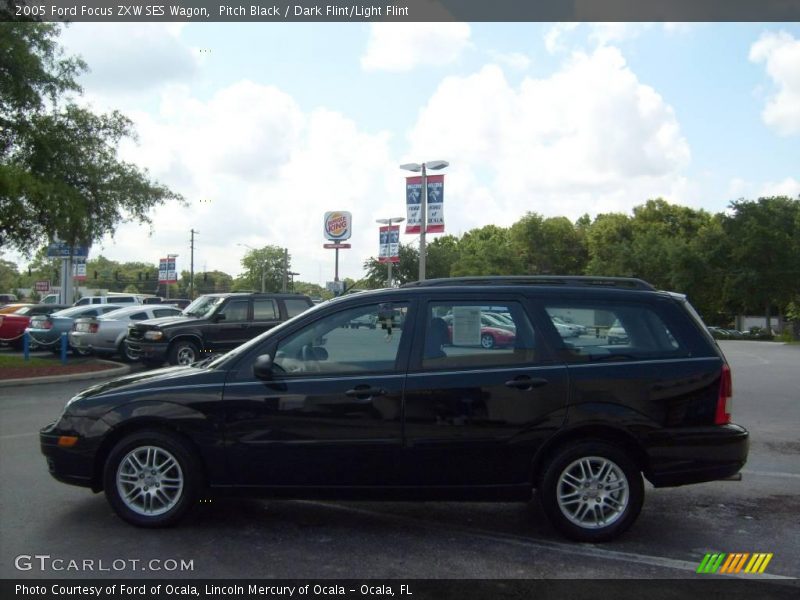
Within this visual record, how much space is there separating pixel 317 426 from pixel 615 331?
2268 mm

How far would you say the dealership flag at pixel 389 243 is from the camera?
137ft

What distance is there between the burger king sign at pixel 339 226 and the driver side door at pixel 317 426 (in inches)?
2037

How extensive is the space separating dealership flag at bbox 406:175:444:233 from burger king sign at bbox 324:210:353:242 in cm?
2924

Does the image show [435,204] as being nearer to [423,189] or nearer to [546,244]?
[423,189]

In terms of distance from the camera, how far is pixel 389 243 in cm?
4191

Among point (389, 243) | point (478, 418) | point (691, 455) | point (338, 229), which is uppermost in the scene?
point (338, 229)

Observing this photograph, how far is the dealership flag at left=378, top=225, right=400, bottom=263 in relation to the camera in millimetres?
41875

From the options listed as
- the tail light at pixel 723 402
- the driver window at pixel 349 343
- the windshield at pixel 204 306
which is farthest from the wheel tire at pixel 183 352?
the tail light at pixel 723 402

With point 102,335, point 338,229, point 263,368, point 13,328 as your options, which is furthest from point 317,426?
point 338,229

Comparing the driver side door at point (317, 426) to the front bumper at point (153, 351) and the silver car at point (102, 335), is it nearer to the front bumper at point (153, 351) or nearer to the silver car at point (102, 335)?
the front bumper at point (153, 351)

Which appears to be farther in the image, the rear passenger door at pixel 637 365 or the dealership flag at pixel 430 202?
the dealership flag at pixel 430 202

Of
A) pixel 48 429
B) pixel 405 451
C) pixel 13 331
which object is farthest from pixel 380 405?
pixel 13 331

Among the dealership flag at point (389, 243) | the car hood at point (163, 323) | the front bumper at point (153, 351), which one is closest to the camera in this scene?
the front bumper at point (153, 351)

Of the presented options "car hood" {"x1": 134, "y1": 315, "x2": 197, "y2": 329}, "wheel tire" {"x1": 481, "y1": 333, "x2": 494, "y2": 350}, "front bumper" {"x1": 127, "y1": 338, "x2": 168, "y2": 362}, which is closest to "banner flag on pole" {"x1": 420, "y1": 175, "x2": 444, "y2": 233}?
"car hood" {"x1": 134, "y1": 315, "x2": 197, "y2": 329}
